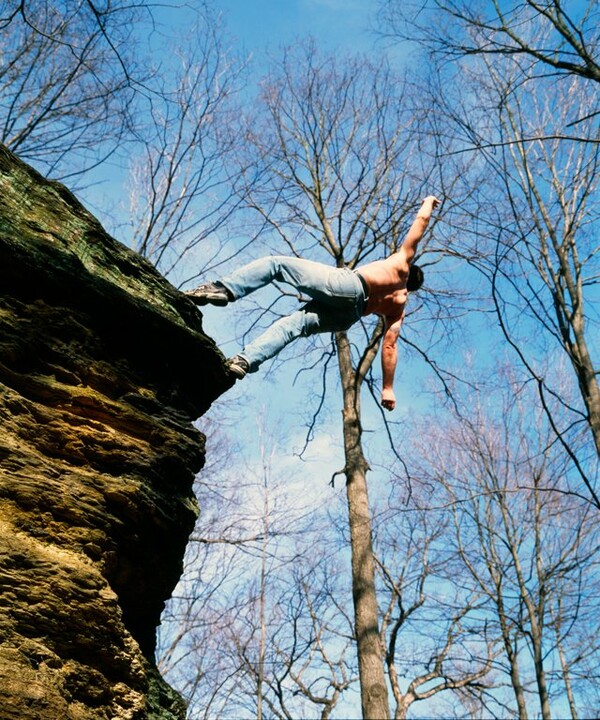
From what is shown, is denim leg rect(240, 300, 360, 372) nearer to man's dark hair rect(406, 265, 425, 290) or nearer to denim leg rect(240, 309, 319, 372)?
denim leg rect(240, 309, 319, 372)

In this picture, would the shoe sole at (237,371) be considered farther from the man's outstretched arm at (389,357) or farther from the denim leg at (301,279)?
the man's outstretched arm at (389,357)

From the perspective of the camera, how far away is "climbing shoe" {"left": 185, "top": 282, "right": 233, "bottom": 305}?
159 inches

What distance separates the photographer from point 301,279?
15.2 feet

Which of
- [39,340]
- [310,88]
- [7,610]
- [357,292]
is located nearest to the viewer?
[7,610]

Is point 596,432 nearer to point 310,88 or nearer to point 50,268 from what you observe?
point 50,268

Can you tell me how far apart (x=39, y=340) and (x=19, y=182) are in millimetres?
765

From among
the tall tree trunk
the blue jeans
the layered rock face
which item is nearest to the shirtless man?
the blue jeans

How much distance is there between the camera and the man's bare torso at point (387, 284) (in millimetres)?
5109

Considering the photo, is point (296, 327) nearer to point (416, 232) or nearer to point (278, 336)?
point (278, 336)

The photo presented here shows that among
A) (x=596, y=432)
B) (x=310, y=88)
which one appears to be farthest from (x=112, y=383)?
(x=310, y=88)

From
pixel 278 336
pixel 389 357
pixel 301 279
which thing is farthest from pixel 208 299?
pixel 389 357

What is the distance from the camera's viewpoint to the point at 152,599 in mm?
2867

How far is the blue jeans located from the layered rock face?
0.80 meters

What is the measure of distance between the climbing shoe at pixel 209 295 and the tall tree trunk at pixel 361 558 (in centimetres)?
489
